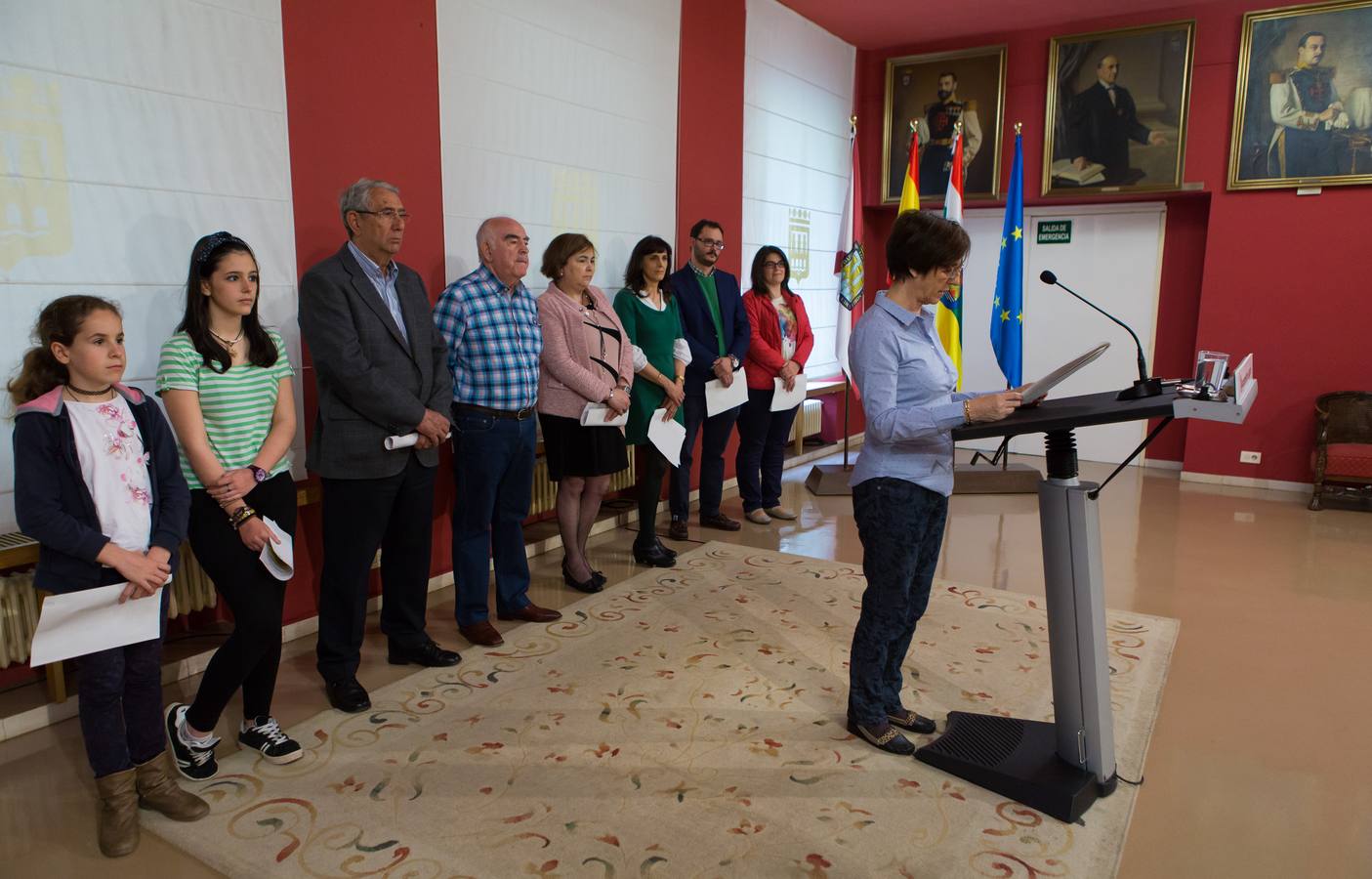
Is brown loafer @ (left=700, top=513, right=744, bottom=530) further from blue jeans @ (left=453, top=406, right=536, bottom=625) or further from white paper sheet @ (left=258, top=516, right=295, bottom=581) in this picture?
white paper sheet @ (left=258, top=516, right=295, bottom=581)

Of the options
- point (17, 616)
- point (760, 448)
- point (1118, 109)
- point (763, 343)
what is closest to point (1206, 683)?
point (760, 448)

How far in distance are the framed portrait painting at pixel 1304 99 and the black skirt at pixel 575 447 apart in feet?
17.1

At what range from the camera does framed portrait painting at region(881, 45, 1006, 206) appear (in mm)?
7145

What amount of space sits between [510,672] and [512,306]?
135 cm

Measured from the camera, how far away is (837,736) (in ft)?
9.04

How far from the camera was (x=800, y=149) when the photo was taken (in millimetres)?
6805

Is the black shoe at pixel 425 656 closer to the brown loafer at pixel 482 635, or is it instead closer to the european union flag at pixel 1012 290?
the brown loafer at pixel 482 635

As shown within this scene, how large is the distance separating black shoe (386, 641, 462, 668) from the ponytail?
1.53m

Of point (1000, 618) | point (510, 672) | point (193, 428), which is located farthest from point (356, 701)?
point (1000, 618)

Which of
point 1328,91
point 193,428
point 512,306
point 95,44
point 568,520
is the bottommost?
point 568,520

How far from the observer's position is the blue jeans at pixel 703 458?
4.92 meters

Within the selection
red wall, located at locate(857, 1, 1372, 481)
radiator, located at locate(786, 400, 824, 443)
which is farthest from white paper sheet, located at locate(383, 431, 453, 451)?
red wall, located at locate(857, 1, 1372, 481)

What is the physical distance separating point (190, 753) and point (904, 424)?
2.14 meters

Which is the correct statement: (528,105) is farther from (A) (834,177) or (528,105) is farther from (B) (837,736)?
(A) (834,177)
